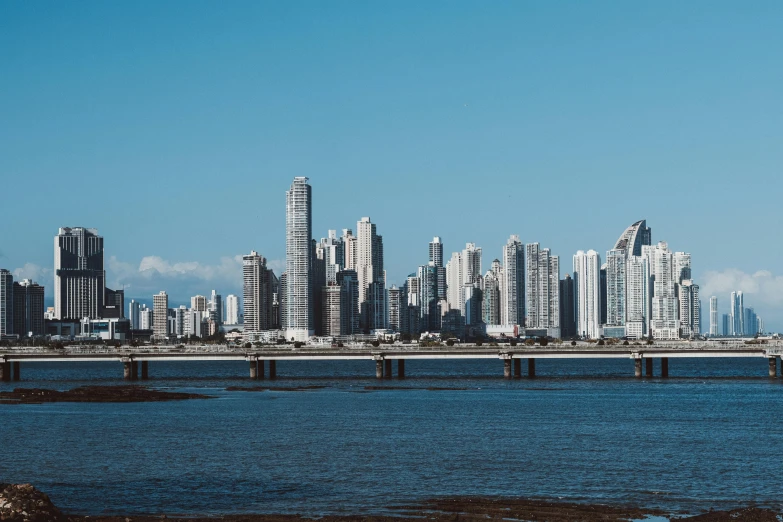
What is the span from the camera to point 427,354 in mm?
133375

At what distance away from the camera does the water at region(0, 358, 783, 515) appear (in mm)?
42250

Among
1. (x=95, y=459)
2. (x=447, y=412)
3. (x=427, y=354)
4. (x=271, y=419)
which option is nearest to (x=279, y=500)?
(x=95, y=459)

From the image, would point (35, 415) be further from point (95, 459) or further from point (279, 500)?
point (279, 500)

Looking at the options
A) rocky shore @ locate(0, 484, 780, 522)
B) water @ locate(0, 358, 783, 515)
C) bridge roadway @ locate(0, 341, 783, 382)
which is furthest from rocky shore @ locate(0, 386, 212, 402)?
rocky shore @ locate(0, 484, 780, 522)

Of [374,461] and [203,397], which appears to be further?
[203,397]

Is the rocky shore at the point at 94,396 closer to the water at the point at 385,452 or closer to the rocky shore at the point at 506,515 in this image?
the water at the point at 385,452

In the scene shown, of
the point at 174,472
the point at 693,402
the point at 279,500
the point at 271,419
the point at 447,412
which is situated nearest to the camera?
the point at 279,500

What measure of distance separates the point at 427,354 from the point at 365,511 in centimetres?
9534

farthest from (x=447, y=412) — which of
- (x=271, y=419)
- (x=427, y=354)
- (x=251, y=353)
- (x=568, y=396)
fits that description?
(x=251, y=353)

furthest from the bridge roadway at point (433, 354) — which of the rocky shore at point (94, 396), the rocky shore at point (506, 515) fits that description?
the rocky shore at point (506, 515)

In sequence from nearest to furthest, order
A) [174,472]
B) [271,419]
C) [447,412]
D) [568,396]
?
[174,472] → [271,419] → [447,412] → [568,396]

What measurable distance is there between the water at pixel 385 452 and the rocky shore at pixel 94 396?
470cm

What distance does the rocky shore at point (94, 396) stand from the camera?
98.2 m

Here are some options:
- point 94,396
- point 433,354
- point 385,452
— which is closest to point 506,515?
point 385,452
